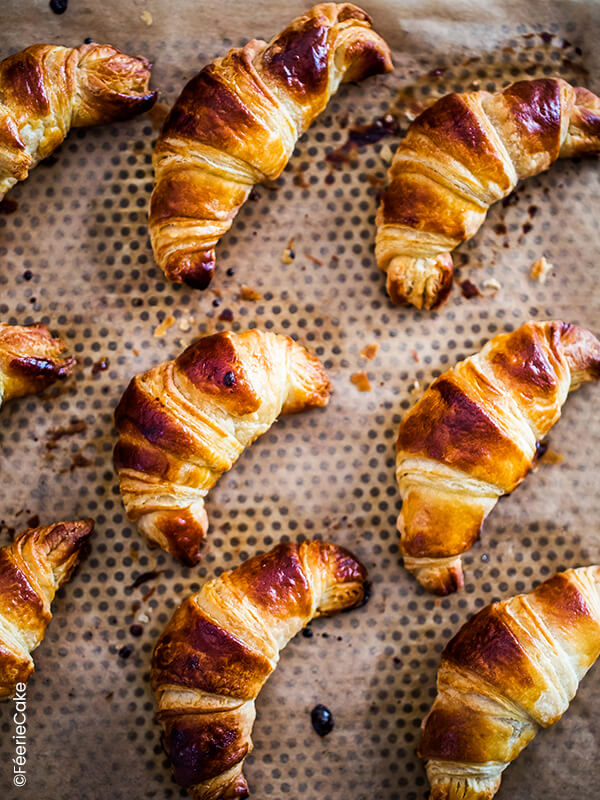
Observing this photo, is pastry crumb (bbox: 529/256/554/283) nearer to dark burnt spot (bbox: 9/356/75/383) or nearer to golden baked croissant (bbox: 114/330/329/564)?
golden baked croissant (bbox: 114/330/329/564)

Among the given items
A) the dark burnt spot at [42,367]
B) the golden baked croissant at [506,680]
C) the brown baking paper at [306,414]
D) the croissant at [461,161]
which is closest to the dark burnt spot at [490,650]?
the golden baked croissant at [506,680]

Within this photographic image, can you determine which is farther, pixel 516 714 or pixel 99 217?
pixel 99 217

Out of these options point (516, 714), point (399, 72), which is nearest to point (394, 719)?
point (516, 714)

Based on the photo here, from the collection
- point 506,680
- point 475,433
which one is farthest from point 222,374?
point 506,680

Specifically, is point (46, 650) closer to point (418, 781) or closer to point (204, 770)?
point (204, 770)

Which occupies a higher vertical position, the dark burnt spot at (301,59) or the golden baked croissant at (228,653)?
the dark burnt spot at (301,59)

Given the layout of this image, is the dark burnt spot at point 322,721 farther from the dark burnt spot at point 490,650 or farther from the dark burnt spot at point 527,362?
the dark burnt spot at point 527,362
